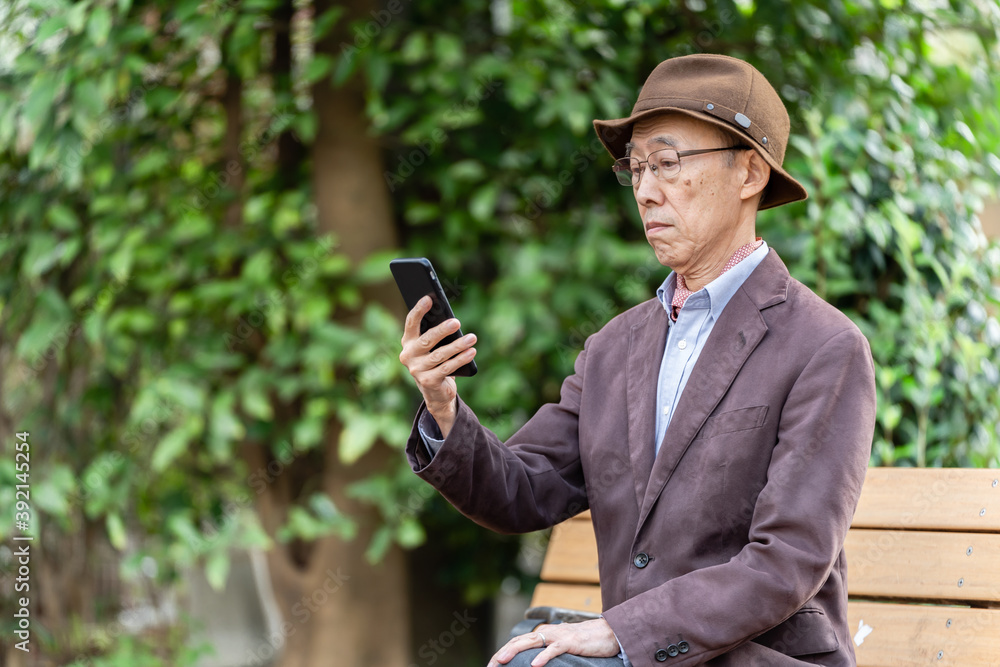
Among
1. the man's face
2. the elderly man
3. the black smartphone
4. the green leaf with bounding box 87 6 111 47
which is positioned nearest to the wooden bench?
the elderly man

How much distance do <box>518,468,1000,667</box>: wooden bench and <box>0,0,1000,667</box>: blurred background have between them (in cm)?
46

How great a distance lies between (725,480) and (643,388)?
0.26 meters

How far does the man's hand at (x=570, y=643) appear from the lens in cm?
151

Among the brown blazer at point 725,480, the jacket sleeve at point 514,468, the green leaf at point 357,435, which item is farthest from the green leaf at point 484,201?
the brown blazer at point 725,480

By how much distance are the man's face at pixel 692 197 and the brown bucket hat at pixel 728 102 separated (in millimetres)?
41

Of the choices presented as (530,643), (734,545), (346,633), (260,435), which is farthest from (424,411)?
(346,633)

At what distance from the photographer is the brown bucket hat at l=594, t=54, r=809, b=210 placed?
165 cm

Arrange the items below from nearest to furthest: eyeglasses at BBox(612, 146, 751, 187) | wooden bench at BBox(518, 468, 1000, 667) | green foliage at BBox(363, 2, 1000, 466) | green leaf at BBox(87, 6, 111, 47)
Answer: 1. eyeglasses at BBox(612, 146, 751, 187)
2. wooden bench at BBox(518, 468, 1000, 667)
3. green leaf at BBox(87, 6, 111, 47)
4. green foliage at BBox(363, 2, 1000, 466)

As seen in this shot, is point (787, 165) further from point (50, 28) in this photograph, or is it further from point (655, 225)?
point (50, 28)

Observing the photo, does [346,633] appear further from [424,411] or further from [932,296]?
[932,296]

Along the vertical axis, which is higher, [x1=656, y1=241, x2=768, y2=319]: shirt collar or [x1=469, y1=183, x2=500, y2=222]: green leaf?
[x1=656, y1=241, x2=768, y2=319]: shirt collar

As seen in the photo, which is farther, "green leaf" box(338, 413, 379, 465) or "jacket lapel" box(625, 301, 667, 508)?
"green leaf" box(338, 413, 379, 465)

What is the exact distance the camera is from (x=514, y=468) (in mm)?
1842

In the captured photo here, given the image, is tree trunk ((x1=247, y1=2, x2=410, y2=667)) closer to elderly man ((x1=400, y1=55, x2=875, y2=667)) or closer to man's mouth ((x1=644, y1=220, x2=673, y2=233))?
elderly man ((x1=400, y1=55, x2=875, y2=667))
